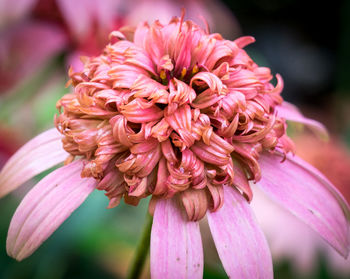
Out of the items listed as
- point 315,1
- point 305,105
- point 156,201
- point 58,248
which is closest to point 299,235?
point 58,248

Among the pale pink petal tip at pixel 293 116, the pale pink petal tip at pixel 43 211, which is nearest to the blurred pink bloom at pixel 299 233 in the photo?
the pale pink petal tip at pixel 293 116

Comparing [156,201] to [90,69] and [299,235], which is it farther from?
[299,235]

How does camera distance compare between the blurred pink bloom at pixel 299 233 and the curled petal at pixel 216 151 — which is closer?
the curled petal at pixel 216 151

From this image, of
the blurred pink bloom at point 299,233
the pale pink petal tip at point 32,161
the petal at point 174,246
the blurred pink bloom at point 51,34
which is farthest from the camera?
the blurred pink bloom at point 299,233

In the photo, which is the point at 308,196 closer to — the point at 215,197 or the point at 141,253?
the point at 215,197

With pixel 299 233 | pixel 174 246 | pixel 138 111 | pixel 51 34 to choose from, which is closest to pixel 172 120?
pixel 138 111

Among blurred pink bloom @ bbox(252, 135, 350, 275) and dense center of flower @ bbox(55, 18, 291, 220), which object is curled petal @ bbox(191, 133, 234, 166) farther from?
blurred pink bloom @ bbox(252, 135, 350, 275)

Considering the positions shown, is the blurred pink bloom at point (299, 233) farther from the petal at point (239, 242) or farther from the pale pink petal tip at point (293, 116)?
the petal at point (239, 242)
